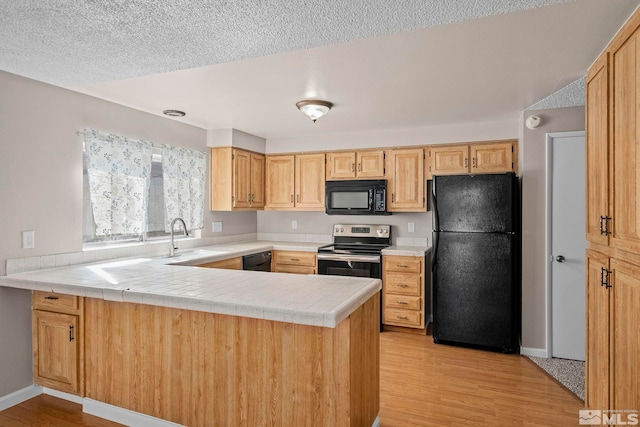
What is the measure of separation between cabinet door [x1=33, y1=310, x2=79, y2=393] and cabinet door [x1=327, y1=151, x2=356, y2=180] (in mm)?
3178

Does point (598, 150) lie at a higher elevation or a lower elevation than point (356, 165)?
lower

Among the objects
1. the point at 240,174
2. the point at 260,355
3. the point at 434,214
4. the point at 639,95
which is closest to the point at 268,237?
the point at 240,174

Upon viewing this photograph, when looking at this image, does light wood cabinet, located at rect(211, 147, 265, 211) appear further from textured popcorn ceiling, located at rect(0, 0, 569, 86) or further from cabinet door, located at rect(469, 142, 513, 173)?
cabinet door, located at rect(469, 142, 513, 173)

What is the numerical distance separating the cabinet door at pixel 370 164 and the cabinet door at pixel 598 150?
8.01ft

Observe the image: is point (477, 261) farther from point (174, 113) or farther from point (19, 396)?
point (19, 396)

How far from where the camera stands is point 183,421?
2193 millimetres

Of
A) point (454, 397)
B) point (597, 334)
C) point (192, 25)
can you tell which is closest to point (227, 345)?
point (192, 25)

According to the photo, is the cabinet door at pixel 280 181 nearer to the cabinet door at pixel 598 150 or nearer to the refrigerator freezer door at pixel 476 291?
the refrigerator freezer door at pixel 476 291

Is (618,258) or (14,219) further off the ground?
(14,219)

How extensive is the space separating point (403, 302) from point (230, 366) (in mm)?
2514

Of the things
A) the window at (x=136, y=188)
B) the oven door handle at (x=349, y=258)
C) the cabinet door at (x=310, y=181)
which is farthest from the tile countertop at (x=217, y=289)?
the cabinet door at (x=310, y=181)

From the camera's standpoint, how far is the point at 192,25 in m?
1.73

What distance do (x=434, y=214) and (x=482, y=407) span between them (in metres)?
1.84

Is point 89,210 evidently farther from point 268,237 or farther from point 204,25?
point 268,237
